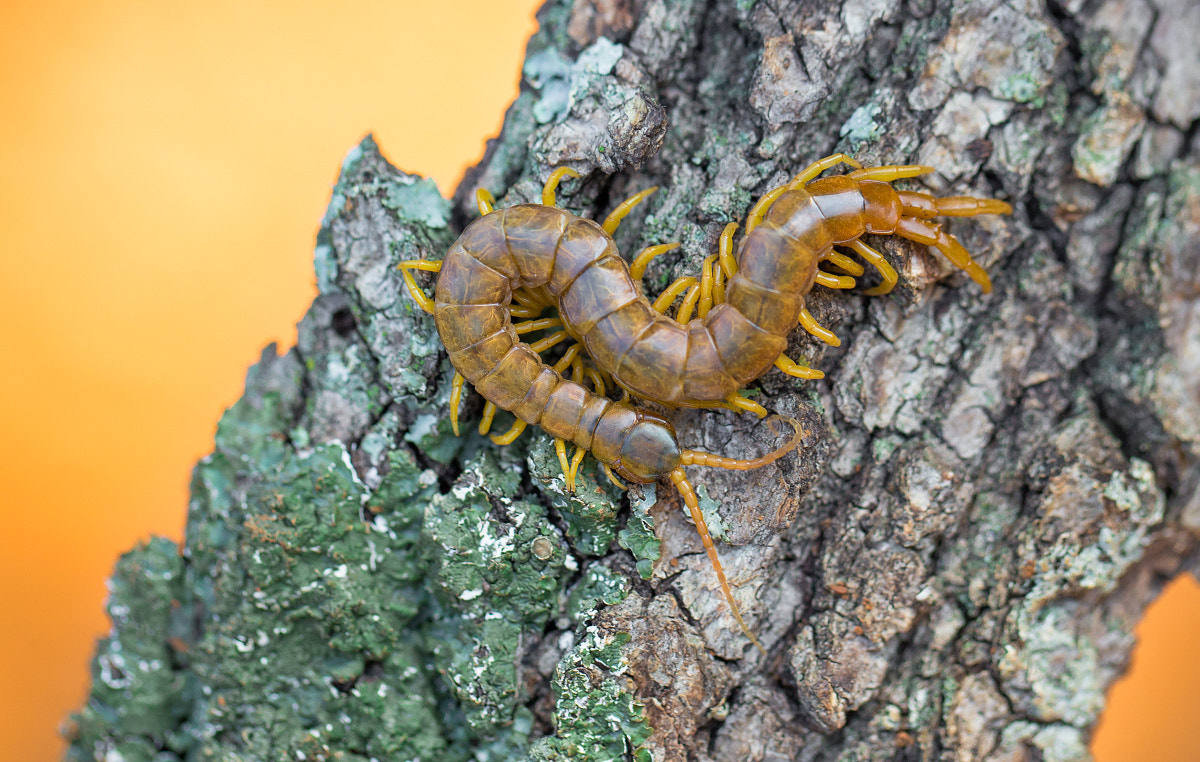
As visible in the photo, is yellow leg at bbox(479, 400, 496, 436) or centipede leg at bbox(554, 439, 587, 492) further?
yellow leg at bbox(479, 400, 496, 436)

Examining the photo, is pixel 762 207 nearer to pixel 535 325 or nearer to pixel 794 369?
pixel 794 369

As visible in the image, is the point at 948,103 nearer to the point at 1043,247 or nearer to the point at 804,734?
the point at 1043,247

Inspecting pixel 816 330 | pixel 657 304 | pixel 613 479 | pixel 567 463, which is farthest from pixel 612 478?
pixel 816 330

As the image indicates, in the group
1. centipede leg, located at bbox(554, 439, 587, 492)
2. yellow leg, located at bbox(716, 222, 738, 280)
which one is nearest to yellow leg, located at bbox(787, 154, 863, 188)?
yellow leg, located at bbox(716, 222, 738, 280)

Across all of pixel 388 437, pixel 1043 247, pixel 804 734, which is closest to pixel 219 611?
pixel 388 437

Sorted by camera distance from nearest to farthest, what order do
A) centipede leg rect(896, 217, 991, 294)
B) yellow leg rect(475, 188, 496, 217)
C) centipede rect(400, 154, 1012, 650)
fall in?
centipede rect(400, 154, 1012, 650), centipede leg rect(896, 217, 991, 294), yellow leg rect(475, 188, 496, 217)

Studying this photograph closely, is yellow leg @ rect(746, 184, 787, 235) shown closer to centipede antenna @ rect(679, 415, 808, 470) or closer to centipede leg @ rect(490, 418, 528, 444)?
centipede antenna @ rect(679, 415, 808, 470)

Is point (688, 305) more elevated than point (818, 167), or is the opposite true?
point (818, 167)
